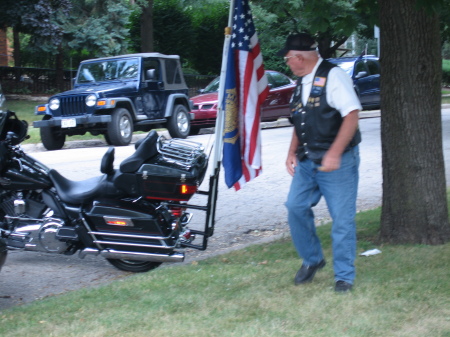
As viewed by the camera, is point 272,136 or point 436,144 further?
point 272,136

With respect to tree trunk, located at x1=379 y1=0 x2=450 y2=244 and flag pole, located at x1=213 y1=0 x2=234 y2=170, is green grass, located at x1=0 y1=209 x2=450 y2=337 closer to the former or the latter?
tree trunk, located at x1=379 y1=0 x2=450 y2=244

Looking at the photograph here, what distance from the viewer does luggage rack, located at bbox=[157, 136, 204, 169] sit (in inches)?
224

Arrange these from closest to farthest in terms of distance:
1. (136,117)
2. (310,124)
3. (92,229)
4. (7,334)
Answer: (7,334) < (310,124) < (92,229) < (136,117)

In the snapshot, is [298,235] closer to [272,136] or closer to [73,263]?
[73,263]

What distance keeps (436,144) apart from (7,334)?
364 centimetres

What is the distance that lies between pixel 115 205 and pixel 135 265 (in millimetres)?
664

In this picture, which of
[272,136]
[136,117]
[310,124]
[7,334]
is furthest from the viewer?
[272,136]

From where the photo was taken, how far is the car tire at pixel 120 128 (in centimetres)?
1541

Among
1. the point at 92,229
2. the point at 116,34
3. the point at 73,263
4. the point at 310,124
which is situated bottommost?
the point at 73,263

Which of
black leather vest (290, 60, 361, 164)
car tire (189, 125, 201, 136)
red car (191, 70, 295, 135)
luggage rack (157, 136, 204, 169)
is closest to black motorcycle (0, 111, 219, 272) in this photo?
luggage rack (157, 136, 204, 169)

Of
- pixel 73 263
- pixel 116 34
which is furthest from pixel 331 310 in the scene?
pixel 116 34

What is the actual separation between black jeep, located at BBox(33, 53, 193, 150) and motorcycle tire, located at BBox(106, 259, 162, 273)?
Result: 944 cm

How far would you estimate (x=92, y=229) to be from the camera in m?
5.77

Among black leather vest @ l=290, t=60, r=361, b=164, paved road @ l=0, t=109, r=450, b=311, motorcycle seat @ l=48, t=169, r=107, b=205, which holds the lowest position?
paved road @ l=0, t=109, r=450, b=311
